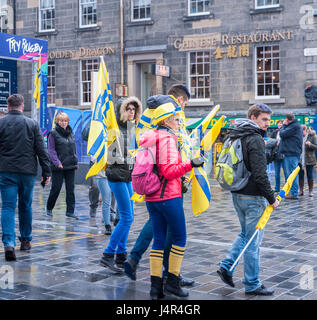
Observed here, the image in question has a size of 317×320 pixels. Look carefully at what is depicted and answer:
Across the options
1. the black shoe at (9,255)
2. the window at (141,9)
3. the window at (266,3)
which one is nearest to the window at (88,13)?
the window at (141,9)

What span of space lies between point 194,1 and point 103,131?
700 inches

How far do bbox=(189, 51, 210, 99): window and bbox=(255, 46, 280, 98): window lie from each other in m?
2.19

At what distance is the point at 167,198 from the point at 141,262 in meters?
1.85

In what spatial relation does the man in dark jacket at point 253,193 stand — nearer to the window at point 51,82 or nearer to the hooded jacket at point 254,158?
the hooded jacket at point 254,158

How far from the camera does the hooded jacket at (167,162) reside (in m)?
4.65

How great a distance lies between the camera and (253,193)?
5004 millimetres

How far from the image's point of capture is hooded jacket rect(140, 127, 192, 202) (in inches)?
183

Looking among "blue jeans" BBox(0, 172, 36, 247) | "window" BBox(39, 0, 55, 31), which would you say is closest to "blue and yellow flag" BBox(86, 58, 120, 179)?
"blue jeans" BBox(0, 172, 36, 247)

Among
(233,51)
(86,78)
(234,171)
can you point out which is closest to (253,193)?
(234,171)

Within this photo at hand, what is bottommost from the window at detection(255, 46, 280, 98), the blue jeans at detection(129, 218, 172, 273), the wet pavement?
the wet pavement

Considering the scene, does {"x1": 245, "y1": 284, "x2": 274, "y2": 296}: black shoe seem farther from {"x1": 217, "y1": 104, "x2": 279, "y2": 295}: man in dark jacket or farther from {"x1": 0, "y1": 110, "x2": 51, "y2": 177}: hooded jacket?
{"x1": 0, "y1": 110, "x2": 51, "y2": 177}: hooded jacket

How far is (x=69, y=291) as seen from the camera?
5.07m
